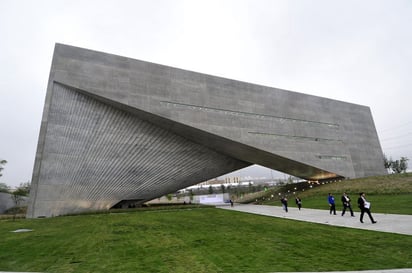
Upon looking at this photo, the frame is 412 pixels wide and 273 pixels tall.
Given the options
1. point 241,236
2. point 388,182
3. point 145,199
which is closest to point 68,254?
point 241,236

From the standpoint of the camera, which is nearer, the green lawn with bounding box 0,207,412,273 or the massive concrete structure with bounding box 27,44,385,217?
the green lawn with bounding box 0,207,412,273

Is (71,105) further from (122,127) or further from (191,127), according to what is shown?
(191,127)

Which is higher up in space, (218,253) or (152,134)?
(152,134)

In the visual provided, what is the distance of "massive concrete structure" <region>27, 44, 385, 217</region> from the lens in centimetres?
1914

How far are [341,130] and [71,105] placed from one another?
3168 centimetres

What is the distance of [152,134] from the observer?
73.2 ft

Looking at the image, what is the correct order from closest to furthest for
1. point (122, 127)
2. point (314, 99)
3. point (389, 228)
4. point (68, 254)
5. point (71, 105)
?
point (68, 254) < point (389, 228) < point (71, 105) < point (122, 127) < point (314, 99)

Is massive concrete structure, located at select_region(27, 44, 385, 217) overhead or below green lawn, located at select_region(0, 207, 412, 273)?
overhead

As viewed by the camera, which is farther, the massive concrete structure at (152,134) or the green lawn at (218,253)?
the massive concrete structure at (152,134)

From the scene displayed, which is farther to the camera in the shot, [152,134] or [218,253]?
[152,134]

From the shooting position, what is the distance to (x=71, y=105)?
19578 millimetres

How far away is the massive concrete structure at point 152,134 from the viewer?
1914cm

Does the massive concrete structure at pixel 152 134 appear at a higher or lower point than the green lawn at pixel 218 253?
higher

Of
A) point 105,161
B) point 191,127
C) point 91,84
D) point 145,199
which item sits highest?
point 91,84
